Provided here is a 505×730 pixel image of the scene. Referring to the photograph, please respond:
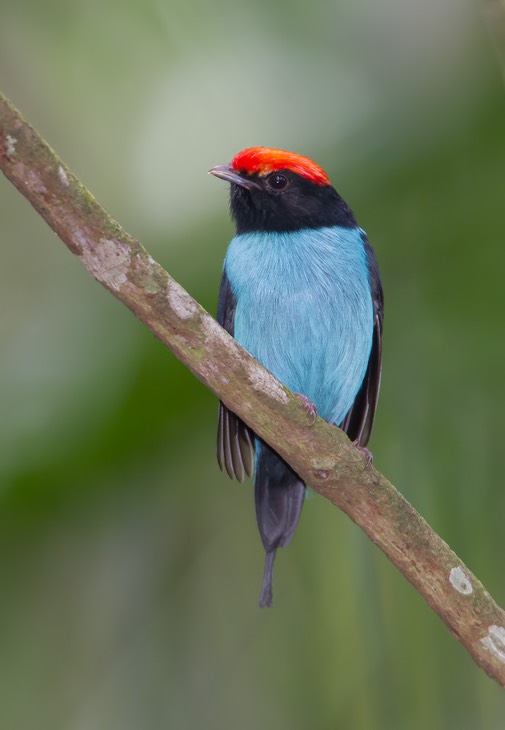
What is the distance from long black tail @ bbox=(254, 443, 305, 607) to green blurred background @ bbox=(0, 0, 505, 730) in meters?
0.06

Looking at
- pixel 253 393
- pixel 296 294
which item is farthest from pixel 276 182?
pixel 253 393

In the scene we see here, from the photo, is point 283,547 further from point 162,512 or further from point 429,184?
point 429,184

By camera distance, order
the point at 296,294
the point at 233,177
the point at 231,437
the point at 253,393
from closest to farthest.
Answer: the point at 253,393 → the point at 231,437 → the point at 296,294 → the point at 233,177

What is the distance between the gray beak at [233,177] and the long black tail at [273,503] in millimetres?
948

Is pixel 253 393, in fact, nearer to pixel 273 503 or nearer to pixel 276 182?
pixel 273 503

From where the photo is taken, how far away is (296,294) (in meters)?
3.44

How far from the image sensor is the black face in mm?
3656

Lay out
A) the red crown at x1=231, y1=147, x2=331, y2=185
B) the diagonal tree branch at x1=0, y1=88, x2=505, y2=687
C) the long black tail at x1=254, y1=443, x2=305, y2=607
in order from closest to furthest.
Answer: the diagonal tree branch at x1=0, y1=88, x2=505, y2=687 → the long black tail at x1=254, y1=443, x2=305, y2=607 → the red crown at x1=231, y1=147, x2=331, y2=185

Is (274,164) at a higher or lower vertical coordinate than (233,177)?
higher

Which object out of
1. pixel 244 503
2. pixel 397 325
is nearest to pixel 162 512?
pixel 244 503

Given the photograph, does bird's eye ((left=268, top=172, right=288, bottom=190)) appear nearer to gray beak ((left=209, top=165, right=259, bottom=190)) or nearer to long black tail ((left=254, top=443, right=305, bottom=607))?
gray beak ((left=209, top=165, right=259, bottom=190))

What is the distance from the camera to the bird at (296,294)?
3438mm

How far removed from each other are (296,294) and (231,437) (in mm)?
577

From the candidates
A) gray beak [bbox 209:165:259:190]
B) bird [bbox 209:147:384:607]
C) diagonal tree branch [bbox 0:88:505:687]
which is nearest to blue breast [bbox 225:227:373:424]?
bird [bbox 209:147:384:607]
